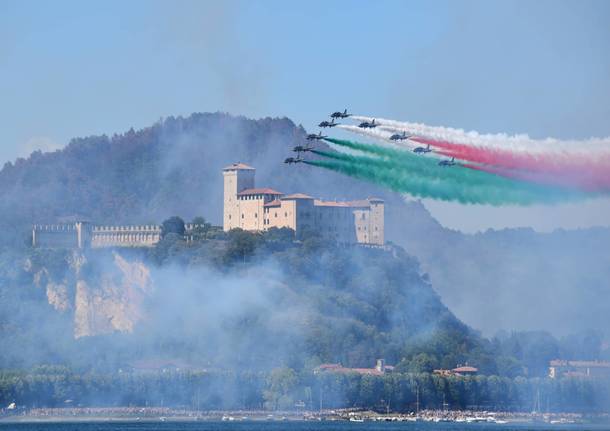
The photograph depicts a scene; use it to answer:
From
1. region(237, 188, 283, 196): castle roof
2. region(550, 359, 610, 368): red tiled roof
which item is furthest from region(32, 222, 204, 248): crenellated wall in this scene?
region(550, 359, 610, 368): red tiled roof

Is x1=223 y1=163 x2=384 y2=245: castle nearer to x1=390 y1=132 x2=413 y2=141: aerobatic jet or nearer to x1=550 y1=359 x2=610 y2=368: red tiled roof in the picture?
x1=550 y1=359 x2=610 y2=368: red tiled roof

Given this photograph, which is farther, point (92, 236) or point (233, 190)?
point (233, 190)

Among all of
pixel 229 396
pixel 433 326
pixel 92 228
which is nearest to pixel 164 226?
pixel 92 228

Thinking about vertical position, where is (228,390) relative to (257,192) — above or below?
below

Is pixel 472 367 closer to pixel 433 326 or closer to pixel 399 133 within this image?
pixel 433 326

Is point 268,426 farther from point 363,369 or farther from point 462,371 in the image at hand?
point 462,371

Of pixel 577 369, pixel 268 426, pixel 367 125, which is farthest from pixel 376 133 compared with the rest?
pixel 577 369
